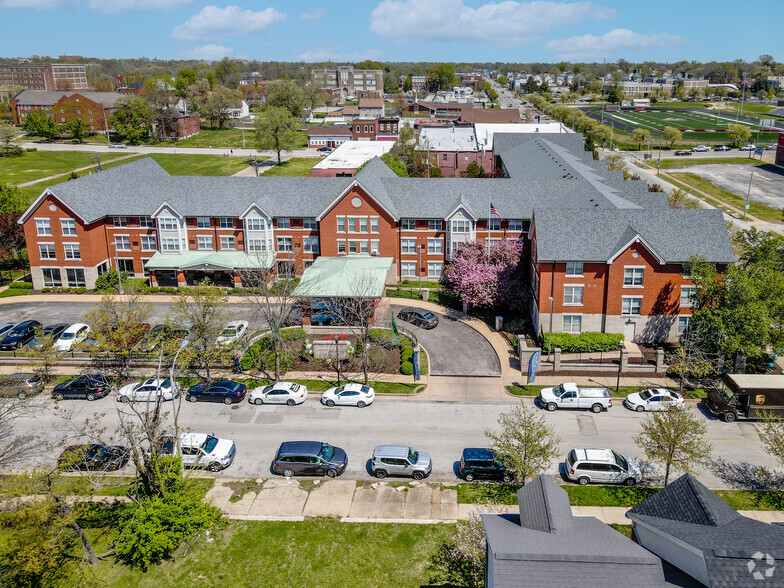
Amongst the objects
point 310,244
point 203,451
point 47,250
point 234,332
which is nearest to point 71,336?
point 234,332

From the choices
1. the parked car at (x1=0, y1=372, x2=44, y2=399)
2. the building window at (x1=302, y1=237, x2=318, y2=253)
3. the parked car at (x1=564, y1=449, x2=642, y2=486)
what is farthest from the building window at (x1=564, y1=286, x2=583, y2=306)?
the parked car at (x1=0, y1=372, x2=44, y2=399)

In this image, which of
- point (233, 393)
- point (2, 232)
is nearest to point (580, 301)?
point (233, 393)

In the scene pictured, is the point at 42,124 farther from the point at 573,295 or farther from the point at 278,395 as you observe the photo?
the point at 573,295

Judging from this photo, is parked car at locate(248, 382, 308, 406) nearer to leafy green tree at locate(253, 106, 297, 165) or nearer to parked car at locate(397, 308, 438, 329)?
parked car at locate(397, 308, 438, 329)

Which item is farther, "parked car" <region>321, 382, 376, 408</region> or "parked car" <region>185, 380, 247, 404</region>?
"parked car" <region>185, 380, 247, 404</region>

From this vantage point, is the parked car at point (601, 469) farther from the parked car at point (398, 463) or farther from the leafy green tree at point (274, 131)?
the leafy green tree at point (274, 131)

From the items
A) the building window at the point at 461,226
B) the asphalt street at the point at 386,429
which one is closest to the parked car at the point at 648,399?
the asphalt street at the point at 386,429
